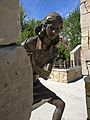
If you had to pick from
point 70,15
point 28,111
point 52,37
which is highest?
point 70,15

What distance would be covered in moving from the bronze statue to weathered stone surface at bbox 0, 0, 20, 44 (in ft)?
2.58

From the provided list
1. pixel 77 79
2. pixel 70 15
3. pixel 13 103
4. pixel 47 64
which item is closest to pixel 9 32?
pixel 13 103

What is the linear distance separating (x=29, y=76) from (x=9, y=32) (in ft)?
0.70

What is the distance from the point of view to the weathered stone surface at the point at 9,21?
30.7 inches

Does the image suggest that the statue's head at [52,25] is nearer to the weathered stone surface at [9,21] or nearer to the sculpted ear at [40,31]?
the sculpted ear at [40,31]

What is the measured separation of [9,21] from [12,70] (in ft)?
0.60

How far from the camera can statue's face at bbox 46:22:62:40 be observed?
1.79m

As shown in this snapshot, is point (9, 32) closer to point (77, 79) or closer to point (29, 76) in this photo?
point (29, 76)

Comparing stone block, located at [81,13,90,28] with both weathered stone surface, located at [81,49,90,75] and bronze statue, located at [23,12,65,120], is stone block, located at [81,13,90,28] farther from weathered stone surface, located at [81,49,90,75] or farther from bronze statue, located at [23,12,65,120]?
bronze statue, located at [23,12,65,120]

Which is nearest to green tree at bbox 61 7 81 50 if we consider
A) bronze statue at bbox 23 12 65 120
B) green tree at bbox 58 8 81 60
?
green tree at bbox 58 8 81 60

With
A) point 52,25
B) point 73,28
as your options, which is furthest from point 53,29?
point 73,28

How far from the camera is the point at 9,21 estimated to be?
0.82 metres

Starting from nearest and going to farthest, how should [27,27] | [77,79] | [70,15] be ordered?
[77,79], [27,27], [70,15]

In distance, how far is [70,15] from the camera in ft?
82.6
